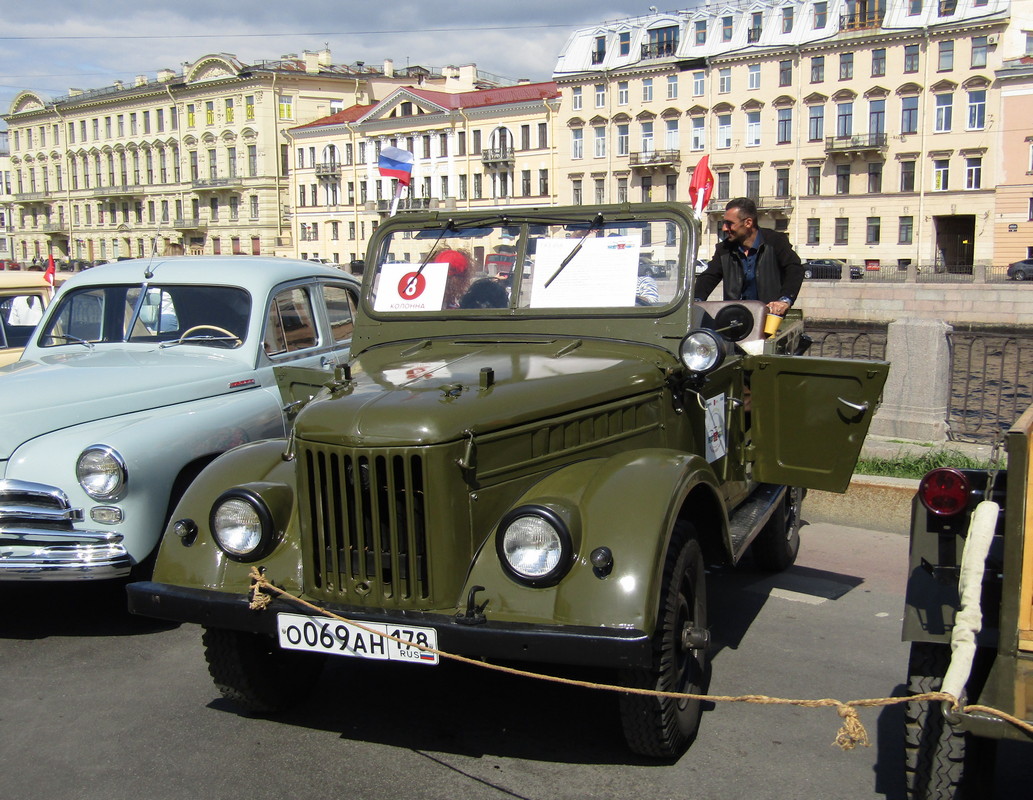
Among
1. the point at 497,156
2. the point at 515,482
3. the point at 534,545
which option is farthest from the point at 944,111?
the point at 534,545

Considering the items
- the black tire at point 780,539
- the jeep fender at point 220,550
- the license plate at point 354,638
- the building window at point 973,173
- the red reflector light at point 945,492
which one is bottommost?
the black tire at point 780,539

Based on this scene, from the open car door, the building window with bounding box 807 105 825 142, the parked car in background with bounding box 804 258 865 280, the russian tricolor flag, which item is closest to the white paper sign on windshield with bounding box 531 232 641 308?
the open car door

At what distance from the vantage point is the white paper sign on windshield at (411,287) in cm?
493

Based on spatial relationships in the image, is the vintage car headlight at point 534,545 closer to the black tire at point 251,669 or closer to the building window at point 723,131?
the black tire at point 251,669

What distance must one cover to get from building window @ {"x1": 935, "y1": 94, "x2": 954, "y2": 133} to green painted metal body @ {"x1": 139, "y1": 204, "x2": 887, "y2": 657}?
153 feet

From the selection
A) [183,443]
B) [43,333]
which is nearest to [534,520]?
[183,443]

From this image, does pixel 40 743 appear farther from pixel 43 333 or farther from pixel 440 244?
pixel 43 333

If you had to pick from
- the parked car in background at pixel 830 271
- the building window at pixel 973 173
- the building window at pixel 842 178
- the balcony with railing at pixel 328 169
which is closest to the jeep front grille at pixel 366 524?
the parked car in background at pixel 830 271

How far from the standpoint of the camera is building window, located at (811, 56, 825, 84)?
48.8 meters

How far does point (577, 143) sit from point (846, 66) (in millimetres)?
14517

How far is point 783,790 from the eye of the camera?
342cm

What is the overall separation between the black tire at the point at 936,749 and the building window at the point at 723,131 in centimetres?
5126

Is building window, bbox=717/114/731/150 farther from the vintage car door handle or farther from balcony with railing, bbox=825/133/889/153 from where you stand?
the vintage car door handle

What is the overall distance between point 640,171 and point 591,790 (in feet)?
175
